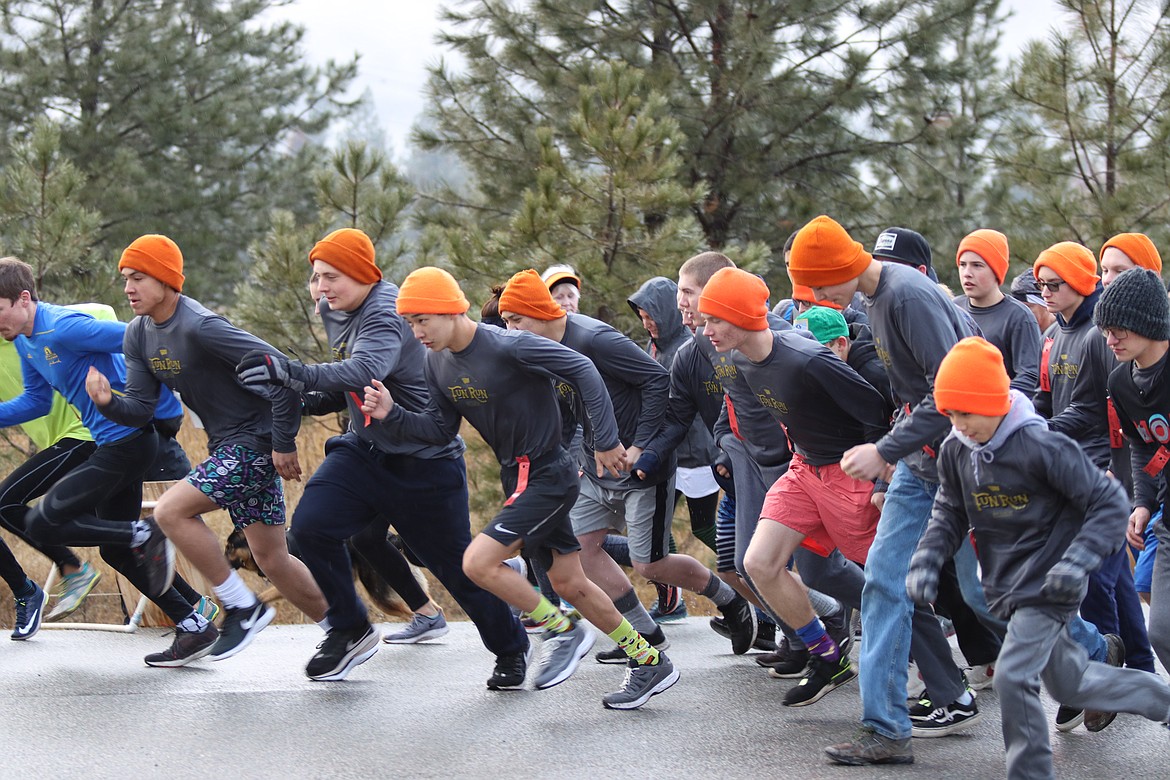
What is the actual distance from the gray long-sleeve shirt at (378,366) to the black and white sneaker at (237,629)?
1.10 meters

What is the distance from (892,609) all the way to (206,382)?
345 cm

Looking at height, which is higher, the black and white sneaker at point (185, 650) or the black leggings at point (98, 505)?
the black leggings at point (98, 505)

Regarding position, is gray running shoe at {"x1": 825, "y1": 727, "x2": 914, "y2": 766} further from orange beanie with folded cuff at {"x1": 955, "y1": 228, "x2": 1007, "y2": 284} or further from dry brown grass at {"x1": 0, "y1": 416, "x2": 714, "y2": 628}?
dry brown grass at {"x1": 0, "y1": 416, "x2": 714, "y2": 628}

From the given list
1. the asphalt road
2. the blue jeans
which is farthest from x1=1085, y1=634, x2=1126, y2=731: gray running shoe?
the blue jeans

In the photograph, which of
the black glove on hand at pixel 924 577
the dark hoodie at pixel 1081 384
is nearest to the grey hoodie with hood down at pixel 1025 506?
the black glove on hand at pixel 924 577

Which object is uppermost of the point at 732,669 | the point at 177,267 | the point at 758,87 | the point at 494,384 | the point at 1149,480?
the point at 758,87

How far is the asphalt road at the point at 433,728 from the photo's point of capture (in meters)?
5.20

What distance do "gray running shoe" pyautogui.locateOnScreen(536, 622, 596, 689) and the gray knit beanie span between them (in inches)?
110

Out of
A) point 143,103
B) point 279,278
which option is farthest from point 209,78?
point 279,278

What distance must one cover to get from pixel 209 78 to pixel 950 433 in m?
14.4

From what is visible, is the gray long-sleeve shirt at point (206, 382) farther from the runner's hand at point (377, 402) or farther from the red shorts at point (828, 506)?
the red shorts at point (828, 506)

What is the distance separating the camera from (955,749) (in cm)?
546

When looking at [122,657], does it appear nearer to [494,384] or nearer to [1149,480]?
[494,384]

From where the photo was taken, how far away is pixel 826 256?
5305 millimetres
